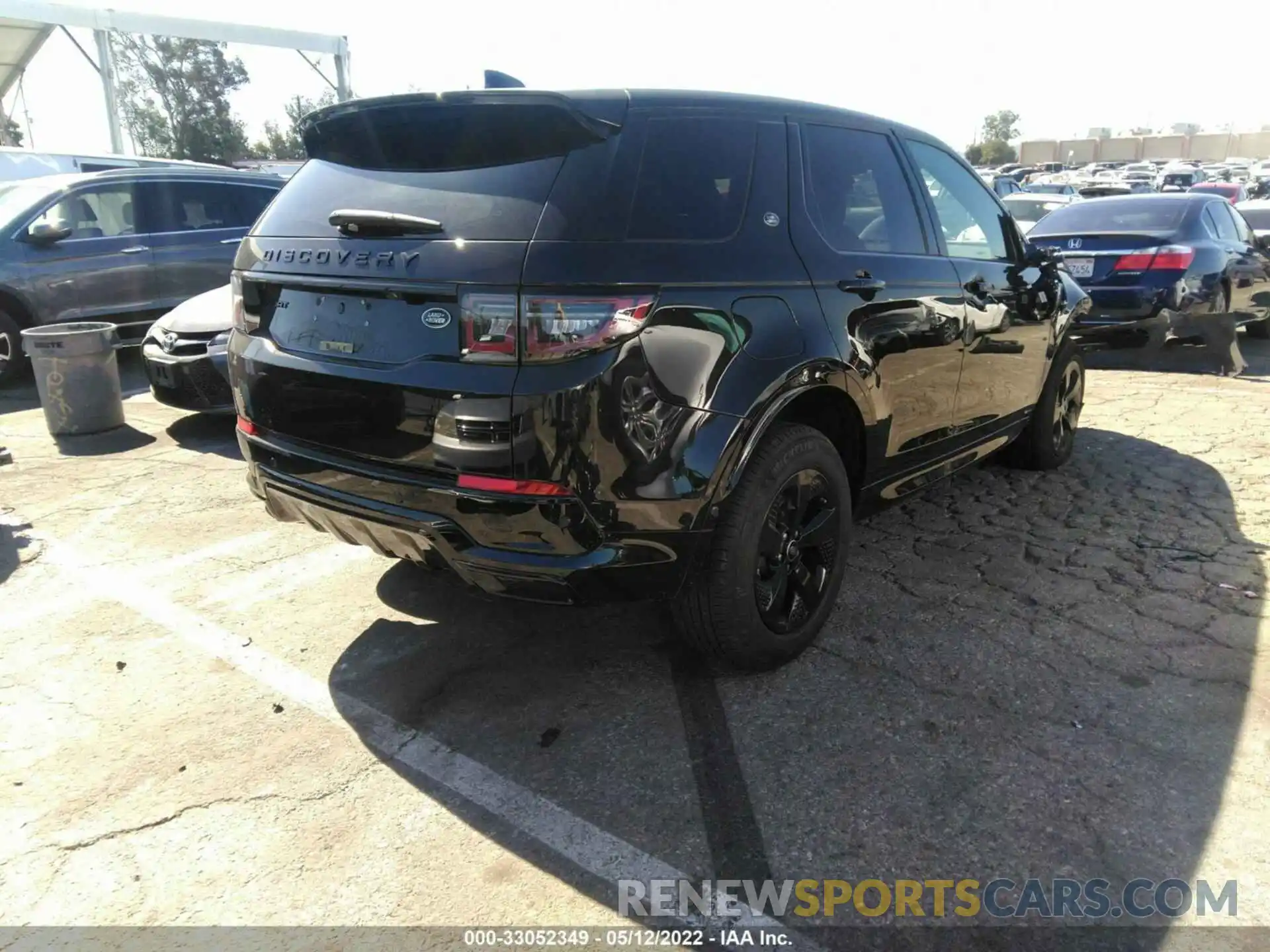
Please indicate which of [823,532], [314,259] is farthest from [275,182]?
[823,532]

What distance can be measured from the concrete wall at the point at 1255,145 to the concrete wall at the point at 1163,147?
5502 millimetres

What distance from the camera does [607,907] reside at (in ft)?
7.18

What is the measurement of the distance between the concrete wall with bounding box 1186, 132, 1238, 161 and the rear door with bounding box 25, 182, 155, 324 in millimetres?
107039

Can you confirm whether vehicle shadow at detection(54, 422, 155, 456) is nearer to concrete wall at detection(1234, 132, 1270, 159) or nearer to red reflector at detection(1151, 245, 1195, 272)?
red reflector at detection(1151, 245, 1195, 272)

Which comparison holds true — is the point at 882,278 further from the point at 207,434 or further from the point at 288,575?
the point at 207,434

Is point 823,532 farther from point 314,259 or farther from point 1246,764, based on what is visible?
point 314,259

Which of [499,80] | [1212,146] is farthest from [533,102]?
[1212,146]

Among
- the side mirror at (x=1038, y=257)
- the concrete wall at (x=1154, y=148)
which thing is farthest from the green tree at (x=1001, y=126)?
the side mirror at (x=1038, y=257)

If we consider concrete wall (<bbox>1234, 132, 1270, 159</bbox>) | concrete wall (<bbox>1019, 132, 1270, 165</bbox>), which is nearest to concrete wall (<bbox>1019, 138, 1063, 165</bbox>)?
concrete wall (<bbox>1019, 132, 1270, 165</bbox>)

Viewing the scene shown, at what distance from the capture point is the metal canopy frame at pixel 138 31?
16.4 meters

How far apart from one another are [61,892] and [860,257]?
3093 mm

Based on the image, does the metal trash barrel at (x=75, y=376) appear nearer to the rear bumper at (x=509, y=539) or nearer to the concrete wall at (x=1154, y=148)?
the rear bumper at (x=509, y=539)

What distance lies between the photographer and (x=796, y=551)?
10.4ft

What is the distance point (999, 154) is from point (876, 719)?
9857cm
